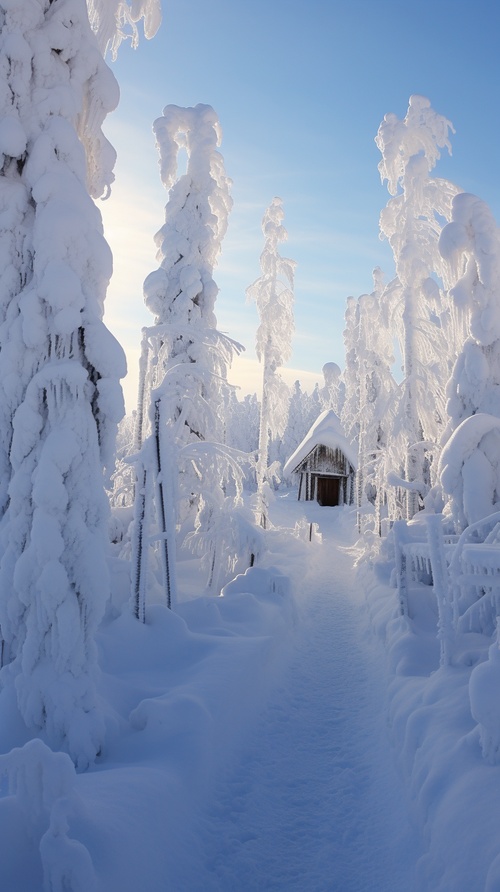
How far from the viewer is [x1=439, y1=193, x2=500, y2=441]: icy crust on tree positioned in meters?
9.27

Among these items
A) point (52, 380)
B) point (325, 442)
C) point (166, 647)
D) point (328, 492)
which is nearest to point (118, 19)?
point (52, 380)

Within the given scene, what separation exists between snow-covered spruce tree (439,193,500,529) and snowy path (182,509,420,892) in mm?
3401

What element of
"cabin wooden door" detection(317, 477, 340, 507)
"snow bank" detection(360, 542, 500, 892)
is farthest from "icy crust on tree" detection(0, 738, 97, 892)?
"cabin wooden door" detection(317, 477, 340, 507)

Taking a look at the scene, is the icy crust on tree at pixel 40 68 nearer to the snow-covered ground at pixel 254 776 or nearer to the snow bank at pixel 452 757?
the snow-covered ground at pixel 254 776

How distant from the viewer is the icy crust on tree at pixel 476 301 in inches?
365

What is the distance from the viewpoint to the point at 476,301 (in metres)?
9.58

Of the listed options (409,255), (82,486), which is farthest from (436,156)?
(82,486)

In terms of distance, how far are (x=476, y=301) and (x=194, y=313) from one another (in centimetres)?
807

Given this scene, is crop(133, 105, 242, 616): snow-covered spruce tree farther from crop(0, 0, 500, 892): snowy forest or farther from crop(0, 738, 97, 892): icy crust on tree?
crop(0, 738, 97, 892): icy crust on tree

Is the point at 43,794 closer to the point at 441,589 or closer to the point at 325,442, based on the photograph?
the point at 441,589

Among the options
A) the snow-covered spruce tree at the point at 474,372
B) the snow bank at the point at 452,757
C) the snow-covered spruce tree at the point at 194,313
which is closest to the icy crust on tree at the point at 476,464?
the snow-covered spruce tree at the point at 474,372

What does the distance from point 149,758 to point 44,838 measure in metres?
1.91

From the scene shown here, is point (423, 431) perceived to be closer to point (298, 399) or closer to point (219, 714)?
point (219, 714)

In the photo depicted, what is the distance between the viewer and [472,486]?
868 centimetres
